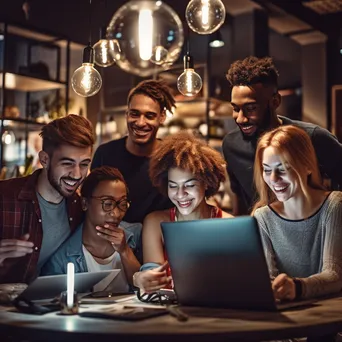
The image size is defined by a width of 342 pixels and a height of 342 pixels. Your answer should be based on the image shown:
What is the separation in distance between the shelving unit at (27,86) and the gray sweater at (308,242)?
3.51 m

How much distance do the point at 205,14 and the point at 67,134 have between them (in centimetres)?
83

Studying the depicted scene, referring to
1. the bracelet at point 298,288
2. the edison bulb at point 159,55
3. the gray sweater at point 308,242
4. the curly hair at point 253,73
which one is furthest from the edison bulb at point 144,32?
the bracelet at point 298,288

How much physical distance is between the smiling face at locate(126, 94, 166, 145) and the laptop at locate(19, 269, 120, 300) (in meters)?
1.44

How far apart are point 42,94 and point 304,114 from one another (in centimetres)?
297

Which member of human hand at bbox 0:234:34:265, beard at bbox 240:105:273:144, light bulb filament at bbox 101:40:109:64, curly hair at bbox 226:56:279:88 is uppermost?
light bulb filament at bbox 101:40:109:64

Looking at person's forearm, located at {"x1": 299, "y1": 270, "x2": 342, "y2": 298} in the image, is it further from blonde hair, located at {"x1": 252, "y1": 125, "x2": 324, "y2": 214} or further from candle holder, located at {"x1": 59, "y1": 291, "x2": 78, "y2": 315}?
candle holder, located at {"x1": 59, "y1": 291, "x2": 78, "y2": 315}

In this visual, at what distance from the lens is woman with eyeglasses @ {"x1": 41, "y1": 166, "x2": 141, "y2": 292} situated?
2678 mm

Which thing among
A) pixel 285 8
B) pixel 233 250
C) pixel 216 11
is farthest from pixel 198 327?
pixel 285 8

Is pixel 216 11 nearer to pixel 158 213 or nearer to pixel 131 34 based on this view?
pixel 131 34

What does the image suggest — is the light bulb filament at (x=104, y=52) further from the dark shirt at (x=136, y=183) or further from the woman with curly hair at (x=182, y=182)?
the woman with curly hair at (x=182, y=182)

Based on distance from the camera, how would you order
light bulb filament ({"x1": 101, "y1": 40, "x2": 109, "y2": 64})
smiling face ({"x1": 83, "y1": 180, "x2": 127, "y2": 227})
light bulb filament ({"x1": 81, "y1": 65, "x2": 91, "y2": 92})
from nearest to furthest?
smiling face ({"x1": 83, "y1": 180, "x2": 127, "y2": 227}) < light bulb filament ({"x1": 81, "y1": 65, "x2": 91, "y2": 92}) < light bulb filament ({"x1": 101, "y1": 40, "x2": 109, "y2": 64})

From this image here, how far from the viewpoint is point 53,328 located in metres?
1.59

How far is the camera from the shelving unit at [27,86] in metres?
5.78

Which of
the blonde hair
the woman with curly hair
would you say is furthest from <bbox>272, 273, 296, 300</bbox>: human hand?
the woman with curly hair
